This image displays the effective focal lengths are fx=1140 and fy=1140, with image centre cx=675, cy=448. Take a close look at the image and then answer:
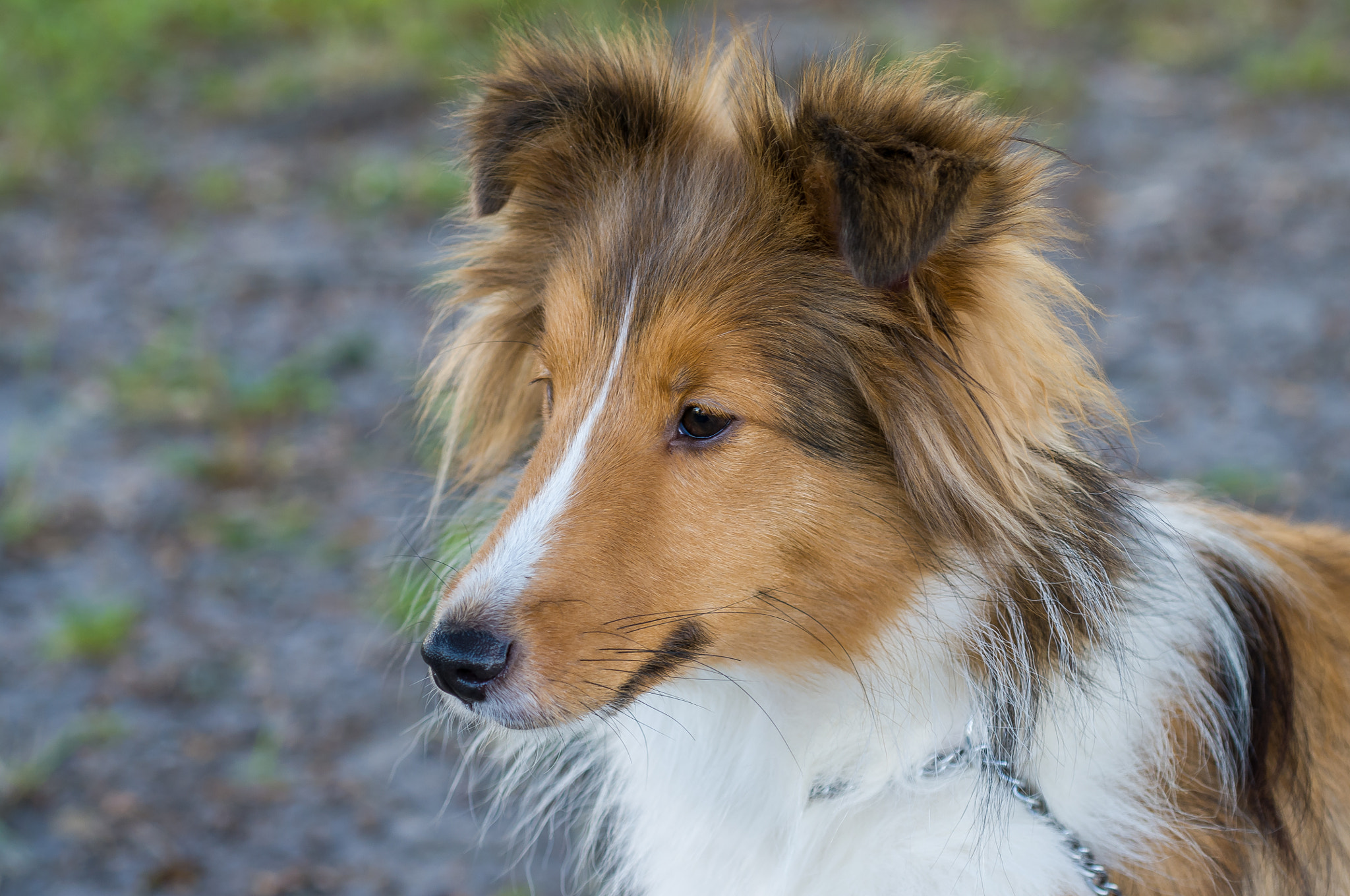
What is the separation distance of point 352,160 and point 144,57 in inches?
104

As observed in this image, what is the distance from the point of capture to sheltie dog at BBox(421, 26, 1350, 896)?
2.01 m

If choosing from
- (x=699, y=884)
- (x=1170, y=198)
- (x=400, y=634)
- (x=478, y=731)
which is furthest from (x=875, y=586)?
(x=1170, y=198)

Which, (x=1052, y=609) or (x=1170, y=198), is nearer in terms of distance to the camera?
(x=1052, y=609)

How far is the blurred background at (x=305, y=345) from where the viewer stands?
351cm

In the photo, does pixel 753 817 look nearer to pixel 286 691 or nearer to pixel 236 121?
pixel 286 691

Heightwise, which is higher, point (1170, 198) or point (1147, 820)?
point (1170, 198)

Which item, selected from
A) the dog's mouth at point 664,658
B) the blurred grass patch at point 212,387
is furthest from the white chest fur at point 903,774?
the blurred grass patch at point 212,387

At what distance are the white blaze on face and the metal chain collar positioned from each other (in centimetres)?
84

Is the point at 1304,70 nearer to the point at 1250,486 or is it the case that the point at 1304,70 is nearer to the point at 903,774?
the point at 1250,486

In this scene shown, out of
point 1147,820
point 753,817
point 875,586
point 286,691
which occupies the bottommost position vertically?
point 286,691

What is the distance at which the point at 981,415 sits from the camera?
206 cm

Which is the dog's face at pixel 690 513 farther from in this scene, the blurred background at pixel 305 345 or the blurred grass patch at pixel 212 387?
the blurred grass patch at pixel 212 387

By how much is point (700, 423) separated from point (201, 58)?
27.0ft

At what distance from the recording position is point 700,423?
209 centimetres
